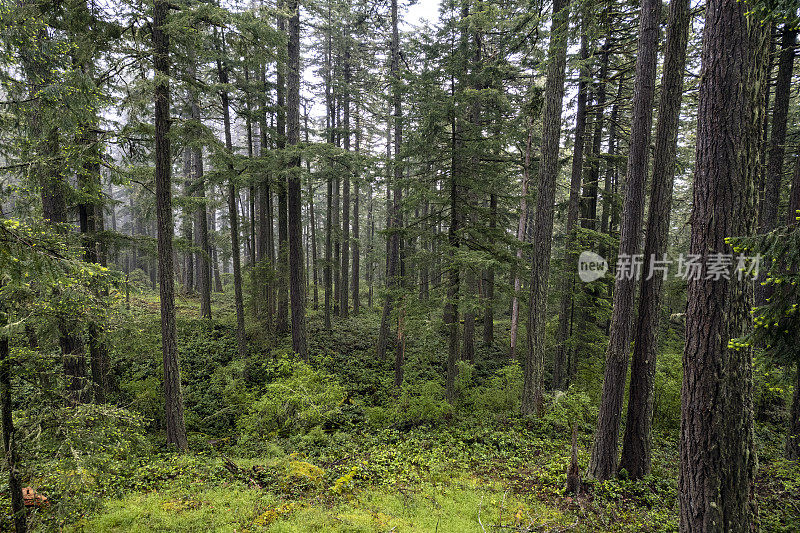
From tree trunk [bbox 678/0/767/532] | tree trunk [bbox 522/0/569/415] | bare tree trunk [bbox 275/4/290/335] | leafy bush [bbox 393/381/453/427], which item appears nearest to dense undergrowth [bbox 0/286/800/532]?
leafy bush [bbox 393/381/453/427]

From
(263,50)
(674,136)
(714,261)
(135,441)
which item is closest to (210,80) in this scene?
(263,50)

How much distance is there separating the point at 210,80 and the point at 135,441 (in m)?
14.5

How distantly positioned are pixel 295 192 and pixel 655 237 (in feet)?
34.0

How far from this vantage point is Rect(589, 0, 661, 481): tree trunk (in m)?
6.25

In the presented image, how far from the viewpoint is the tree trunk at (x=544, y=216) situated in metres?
8.90

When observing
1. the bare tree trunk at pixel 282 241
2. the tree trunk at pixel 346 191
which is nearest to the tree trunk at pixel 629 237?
the tree trunk at pixel 346 191

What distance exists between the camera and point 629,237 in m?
6.65

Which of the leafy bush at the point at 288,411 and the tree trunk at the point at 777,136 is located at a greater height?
the tree trunk at the point at 777,136

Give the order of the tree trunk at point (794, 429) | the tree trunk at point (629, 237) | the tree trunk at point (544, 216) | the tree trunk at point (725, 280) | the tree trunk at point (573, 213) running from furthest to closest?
the tree trunk at point (573, 213) → the tree trunk at point (544, 216) → the tree trunk at point (794, 429) → the tree trunk at point (629, 237) → the tree trunk at point (725, 280)

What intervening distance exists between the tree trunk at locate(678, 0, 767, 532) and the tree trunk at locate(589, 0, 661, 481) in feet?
8.87

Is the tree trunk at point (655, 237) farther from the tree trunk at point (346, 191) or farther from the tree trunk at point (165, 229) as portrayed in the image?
the tree trunk at point (346, 191)

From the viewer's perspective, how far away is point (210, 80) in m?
14.5

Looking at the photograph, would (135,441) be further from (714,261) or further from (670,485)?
(670,485)

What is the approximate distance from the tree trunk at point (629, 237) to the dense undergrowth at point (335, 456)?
0.86 meters
